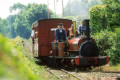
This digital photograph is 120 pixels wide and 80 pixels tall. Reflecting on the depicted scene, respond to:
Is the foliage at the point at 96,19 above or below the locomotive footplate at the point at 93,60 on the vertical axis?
above

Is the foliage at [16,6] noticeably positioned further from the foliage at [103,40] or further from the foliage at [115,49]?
the foliage at [115,49]

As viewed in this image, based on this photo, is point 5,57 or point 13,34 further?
point 13,34

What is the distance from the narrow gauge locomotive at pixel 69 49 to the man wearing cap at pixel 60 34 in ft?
0.89

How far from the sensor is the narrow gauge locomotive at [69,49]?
11.2 metres

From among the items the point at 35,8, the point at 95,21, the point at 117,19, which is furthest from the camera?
the point at 35,8

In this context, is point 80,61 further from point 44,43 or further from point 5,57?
point 5,57

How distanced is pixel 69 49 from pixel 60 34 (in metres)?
0.87

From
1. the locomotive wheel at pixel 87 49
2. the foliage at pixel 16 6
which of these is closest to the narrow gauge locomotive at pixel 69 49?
the locomotive wheel at pixel 87 49

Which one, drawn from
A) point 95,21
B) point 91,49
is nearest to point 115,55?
point 91,49

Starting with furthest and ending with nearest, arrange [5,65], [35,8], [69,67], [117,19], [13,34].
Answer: [13,34], [35,8], [117,19], [69,67], [5,65]

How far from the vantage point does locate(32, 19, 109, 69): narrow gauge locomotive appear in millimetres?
11206

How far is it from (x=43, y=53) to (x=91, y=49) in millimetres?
3504

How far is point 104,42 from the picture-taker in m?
14.1

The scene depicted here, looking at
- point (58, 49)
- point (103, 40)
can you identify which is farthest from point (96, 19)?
point (58, 49)
